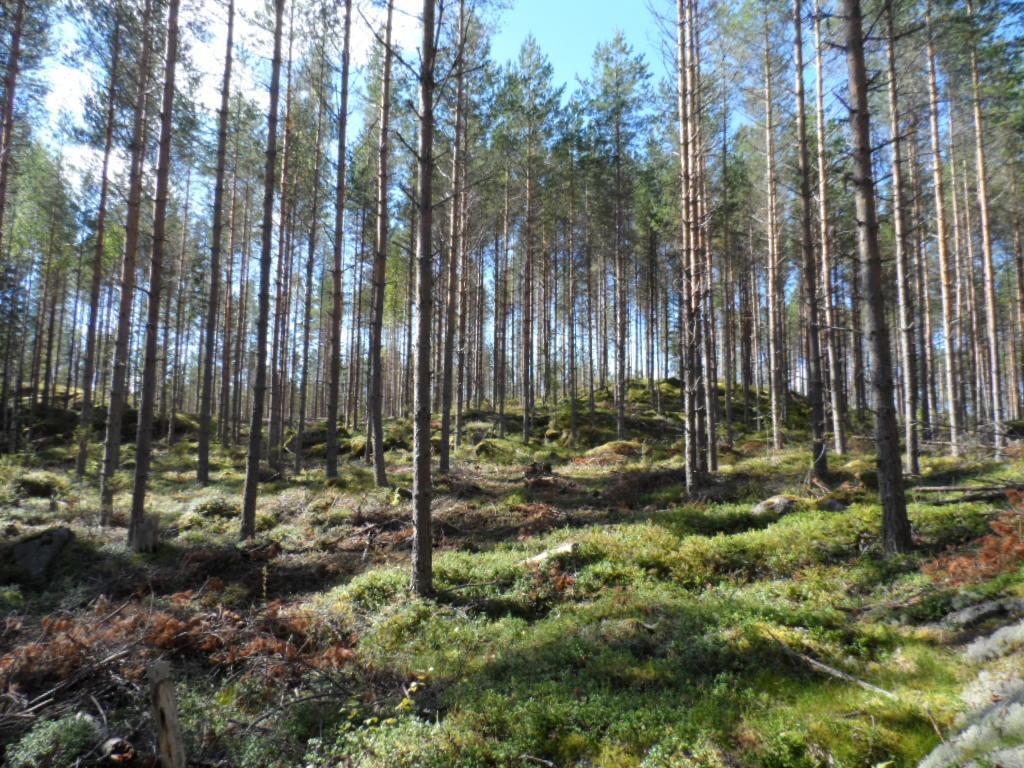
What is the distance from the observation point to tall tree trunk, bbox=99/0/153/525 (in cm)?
1166

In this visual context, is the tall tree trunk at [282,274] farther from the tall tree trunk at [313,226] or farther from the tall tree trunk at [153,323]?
the tall tree trunk at [153,323]

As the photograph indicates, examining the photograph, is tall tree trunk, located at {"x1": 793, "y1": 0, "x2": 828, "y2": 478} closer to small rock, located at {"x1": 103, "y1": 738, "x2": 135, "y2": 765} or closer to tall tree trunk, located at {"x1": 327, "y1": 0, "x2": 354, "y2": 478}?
tall tree trunk, located at {"x1": 327, "y1": 0, "x2": 354, "y2": 478}

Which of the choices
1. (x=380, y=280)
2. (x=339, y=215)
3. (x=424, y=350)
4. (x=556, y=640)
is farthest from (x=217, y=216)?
(x=556, y=640)

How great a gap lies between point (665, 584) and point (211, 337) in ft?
46.9

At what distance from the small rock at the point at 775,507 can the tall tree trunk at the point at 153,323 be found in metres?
11.9

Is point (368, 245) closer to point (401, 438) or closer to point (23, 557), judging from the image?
point (401, 438)

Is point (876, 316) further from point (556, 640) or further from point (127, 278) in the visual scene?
point (127, 278)

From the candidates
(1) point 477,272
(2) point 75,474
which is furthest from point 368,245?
(2) point 75,474

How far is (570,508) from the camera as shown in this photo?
1180 centimetres

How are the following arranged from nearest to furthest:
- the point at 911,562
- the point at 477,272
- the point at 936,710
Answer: the point at 936,710, the point at 911,562, the point at 477,272

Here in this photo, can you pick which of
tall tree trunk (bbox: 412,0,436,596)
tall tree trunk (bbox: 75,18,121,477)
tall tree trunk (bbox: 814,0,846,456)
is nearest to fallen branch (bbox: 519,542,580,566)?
tall tree trunk (bbox: 412,0,436,596)

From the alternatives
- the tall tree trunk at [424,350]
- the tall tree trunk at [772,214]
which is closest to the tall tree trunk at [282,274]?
the tall tree trunk at [424,350]

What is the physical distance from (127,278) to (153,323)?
2.83 metres

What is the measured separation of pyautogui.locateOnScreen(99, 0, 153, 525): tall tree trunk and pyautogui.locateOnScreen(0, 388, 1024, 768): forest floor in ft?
4.65
